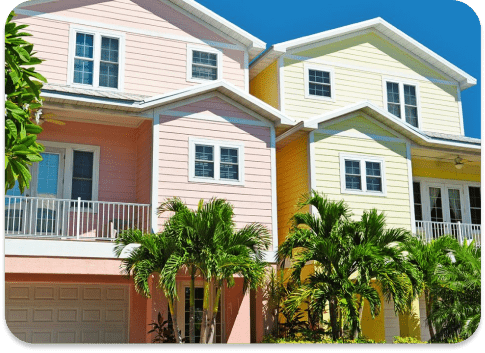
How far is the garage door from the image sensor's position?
41.2 feet

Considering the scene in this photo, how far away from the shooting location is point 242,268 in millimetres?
10844

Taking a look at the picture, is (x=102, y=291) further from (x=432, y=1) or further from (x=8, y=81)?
(x=432, y=1)

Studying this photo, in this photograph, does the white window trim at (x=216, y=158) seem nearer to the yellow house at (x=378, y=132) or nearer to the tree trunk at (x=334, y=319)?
the yellow house at (x=378, y=132)

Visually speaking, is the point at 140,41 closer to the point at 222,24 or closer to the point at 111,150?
the point at 222,24

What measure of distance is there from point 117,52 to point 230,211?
193 inches

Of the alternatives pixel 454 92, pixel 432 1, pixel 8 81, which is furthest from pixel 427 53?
pixel 8 81

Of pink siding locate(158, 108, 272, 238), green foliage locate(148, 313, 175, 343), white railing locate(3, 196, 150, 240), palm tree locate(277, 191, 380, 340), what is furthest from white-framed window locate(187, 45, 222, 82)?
green foliage locate(148, 313, 175, 343)

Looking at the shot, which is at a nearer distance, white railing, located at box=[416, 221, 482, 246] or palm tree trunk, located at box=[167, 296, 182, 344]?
palm tree trunk, located at box=[167, 296, 182, 344]

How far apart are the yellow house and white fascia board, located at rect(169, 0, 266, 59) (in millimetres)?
502

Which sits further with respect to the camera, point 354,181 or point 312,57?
point 312,57

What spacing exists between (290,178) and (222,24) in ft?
Answer: 12.7

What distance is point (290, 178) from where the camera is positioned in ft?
48.3

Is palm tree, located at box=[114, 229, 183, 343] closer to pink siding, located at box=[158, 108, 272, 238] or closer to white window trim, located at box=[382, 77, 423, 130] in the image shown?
pink siding, located at box=[158, 108, 272, 238]

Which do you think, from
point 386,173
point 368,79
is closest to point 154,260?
point 386,173
